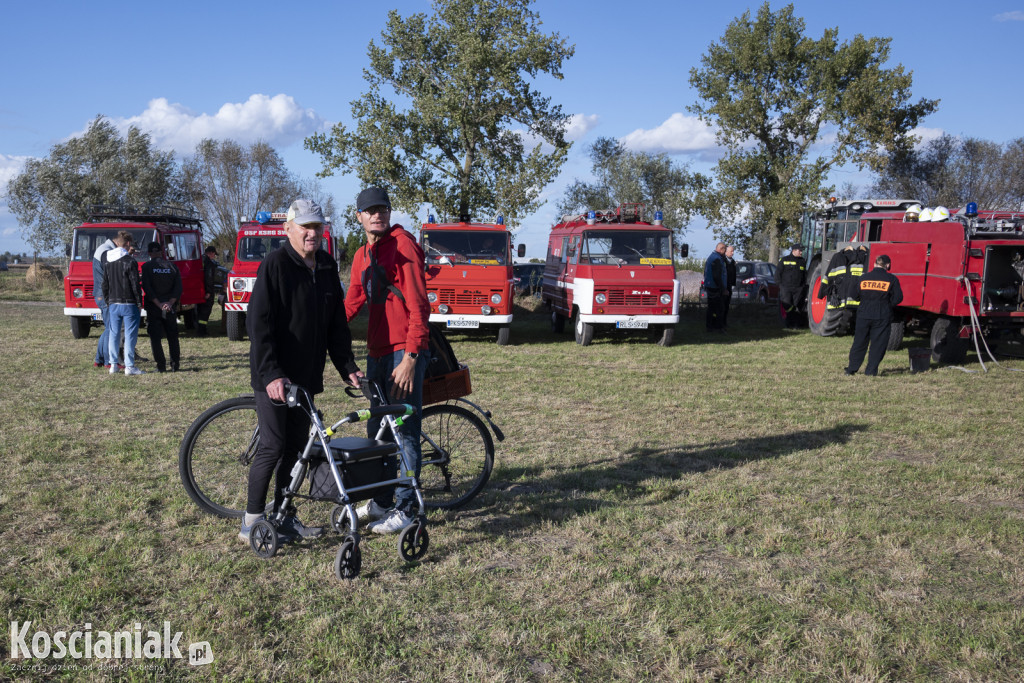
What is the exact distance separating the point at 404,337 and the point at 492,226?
10732 mm

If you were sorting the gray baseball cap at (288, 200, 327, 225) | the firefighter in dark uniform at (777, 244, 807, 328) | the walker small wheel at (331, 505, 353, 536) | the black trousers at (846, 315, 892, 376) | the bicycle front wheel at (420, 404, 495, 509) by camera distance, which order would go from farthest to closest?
1. the firefighter in dark uniform at (777, 244, 807, 328)
2. the black trousers at (846, 315, 892, 376)
3. the bicycle front wheel at (420, 404, 495, 509)
4. the walker small wheel at (331, 505, 353, 536)
5. the gray baseball cap at (288, 200, 327, 225)

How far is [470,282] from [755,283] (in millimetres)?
14701

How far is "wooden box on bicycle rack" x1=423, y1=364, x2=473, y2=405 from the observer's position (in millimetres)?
4805

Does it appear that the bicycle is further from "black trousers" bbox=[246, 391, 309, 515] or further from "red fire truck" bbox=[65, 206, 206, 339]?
"red fire truck" bbox=[65, 206, 206, 339]

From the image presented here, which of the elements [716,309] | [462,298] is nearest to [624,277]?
[462,298]

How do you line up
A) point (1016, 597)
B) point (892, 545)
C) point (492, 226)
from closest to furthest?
point (1016, 597)
point (892, 545)
point (492, 226)

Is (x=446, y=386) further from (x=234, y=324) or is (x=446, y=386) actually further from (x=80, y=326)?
(x=80, y=326)

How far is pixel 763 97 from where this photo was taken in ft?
114

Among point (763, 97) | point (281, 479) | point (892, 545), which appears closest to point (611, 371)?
point (892, 545)

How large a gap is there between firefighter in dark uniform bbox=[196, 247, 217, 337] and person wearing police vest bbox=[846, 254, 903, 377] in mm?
11672

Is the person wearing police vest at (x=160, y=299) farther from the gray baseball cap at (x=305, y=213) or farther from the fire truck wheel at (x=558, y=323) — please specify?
the fire truck wheel at (x=558, y=323)

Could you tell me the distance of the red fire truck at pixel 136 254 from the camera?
1423cm

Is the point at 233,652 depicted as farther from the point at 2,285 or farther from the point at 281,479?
the point at 2,285

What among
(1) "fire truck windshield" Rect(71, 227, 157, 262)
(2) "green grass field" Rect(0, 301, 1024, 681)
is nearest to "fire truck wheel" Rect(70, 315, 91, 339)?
(1) "fire truck windshield" Rect(71, 227, 157, 262)
